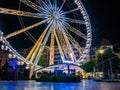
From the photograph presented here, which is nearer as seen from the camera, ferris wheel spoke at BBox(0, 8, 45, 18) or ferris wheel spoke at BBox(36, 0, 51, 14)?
ferris wheel spoke at BBox(0, 8, 45, 18)

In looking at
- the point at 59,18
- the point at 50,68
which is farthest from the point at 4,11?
the point at 50,68

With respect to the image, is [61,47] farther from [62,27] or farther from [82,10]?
[82,10]

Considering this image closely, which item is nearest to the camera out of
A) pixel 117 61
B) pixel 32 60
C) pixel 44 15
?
pixel 44 15

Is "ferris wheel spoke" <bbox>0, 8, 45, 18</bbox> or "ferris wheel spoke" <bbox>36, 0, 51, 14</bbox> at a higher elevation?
"ferris wheel spoke" <bbox>36, 0, 51, 14</bbox>

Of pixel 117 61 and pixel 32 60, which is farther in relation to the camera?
pixel 117 61

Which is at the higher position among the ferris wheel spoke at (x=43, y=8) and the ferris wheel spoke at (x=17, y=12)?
the ferris wheel spoke at (x=43, y=8)

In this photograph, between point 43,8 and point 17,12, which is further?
point 43,8

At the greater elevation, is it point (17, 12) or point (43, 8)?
point (43, 8)

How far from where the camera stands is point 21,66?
65.0 m

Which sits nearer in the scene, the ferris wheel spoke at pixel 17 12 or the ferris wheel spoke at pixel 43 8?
the ferris wheel spoke at pixel 17 12

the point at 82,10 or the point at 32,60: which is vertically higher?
the point at 82,10

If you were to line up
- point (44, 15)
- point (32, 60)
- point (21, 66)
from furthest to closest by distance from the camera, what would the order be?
point (21, 66) < point (32, 60) < point (44, 15)

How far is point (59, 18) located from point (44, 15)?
296 cm

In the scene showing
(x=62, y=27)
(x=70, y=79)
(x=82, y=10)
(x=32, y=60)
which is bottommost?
(x=70, y=79)
